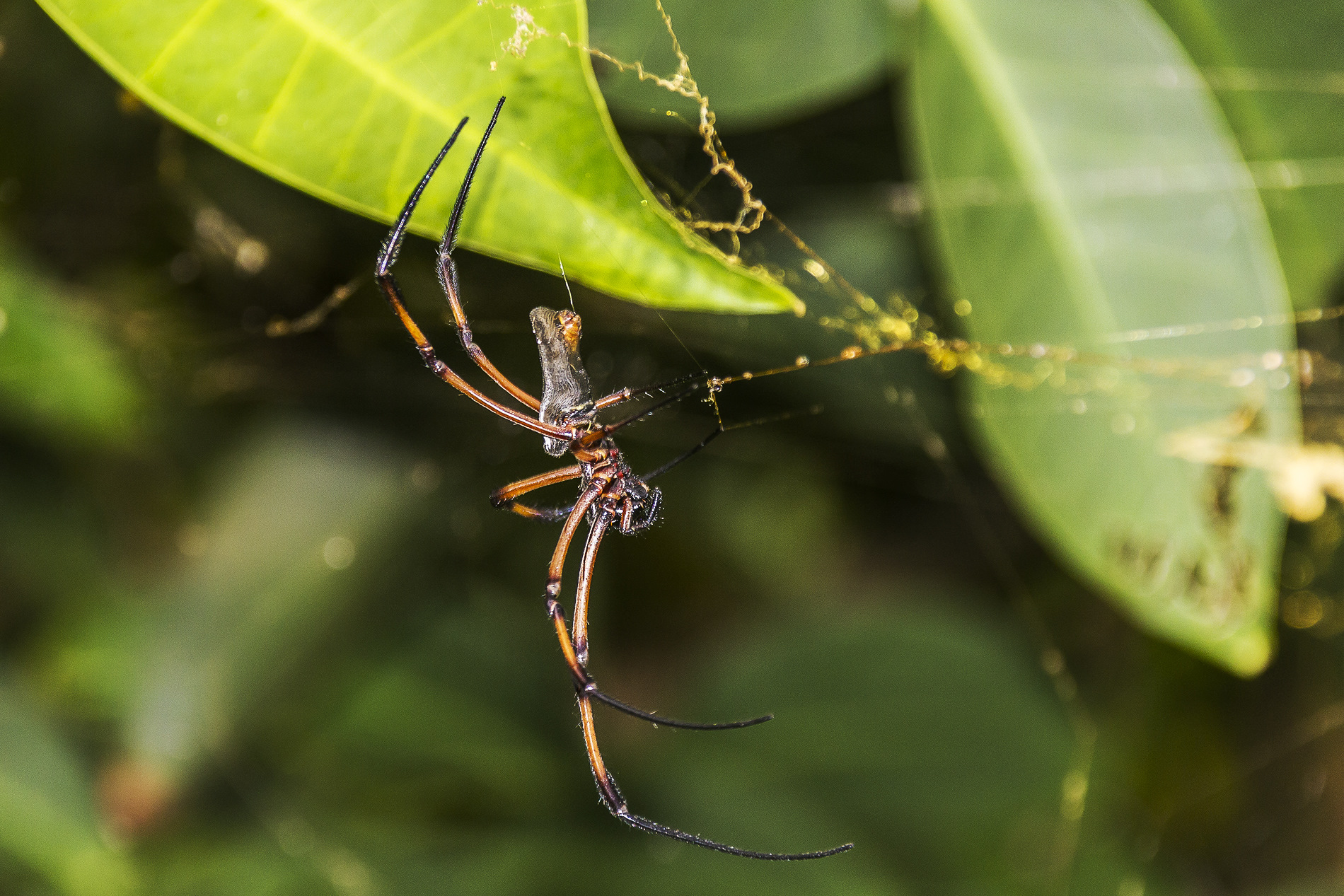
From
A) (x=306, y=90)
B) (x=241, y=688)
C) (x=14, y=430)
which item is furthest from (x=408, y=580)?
(x=306, y=90)

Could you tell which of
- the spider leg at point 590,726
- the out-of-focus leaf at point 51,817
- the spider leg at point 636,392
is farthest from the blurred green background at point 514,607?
the spider leg at point 590,726

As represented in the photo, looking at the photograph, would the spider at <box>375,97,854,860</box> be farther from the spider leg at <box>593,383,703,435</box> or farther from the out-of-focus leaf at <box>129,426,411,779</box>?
the out-of-focus leaf at <box>129,426,411,779</box>

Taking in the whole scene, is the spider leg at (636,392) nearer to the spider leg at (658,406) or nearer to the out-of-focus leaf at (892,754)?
the spider leg at (658,406)

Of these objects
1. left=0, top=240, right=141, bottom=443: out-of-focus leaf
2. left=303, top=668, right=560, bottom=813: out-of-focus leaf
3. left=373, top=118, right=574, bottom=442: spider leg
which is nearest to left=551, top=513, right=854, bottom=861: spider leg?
left=373, top=118, right=574, bottom=442: spider leg

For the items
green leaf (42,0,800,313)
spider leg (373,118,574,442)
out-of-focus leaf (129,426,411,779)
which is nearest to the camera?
green leaf (42,0,800,313)

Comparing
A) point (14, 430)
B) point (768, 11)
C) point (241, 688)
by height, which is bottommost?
point (241, 688)

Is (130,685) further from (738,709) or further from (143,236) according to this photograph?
(738,709)

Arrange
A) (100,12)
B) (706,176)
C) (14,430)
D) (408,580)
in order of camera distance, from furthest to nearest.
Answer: (408,580) → (14,430) → (706,176) → (100,12)
